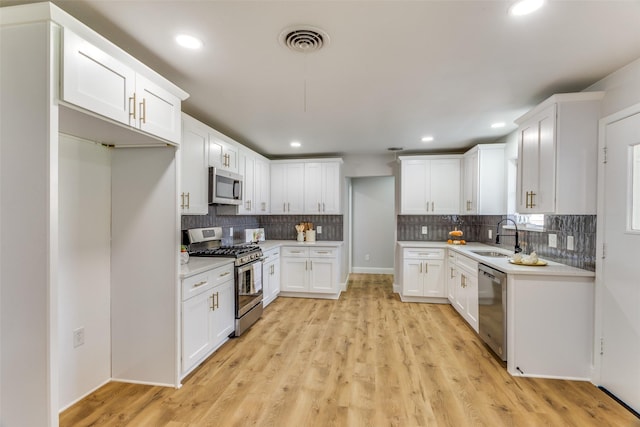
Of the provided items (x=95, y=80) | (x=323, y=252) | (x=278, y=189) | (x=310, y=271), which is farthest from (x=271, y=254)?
(x=95, y=80)

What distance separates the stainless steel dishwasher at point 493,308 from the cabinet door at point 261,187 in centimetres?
327

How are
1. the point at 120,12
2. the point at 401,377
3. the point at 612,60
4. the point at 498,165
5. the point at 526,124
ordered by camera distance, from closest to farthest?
the point at 120,12 → the point at 612,60 → the point at 401,377 → the point at 526,124 → the point at 498,165

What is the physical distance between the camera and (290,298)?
4777 millimetres

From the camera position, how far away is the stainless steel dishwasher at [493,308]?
257 centimetres

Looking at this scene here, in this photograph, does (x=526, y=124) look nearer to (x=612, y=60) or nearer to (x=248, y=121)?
(x=612, y=60)

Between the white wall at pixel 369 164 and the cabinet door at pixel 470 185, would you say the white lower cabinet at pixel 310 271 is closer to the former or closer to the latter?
the white wall at pixel 369 164

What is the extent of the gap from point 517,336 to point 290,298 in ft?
10.5

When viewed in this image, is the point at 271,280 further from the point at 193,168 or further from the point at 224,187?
the point at 193,168

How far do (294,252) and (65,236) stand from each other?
3121 millimetres

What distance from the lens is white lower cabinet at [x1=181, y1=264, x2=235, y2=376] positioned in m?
2.39

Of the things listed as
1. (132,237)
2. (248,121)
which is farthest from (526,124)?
(132,237)

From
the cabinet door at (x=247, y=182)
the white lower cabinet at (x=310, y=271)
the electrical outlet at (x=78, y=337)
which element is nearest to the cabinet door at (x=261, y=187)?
the cabinet door at (x=247, y=182)

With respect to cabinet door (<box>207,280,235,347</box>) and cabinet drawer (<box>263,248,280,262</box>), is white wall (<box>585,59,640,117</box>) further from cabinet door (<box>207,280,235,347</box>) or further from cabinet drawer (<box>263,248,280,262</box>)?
cabinet drawer (<box>263,248,280,262</box>)

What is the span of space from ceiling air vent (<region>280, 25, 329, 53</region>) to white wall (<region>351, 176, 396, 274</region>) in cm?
483
